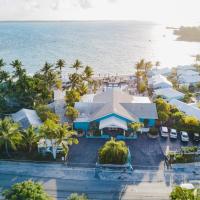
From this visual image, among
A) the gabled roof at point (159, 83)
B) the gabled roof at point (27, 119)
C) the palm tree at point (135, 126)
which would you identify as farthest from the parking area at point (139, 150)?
the gabled roof at point (159, 83)

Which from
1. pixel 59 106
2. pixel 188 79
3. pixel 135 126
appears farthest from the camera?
pixel 188 79

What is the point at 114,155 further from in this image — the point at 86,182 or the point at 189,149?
the point at 189,149

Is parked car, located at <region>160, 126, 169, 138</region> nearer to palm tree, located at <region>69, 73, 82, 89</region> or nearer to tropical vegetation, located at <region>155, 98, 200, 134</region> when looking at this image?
tropical vegetation, located at <region>155, 98, 200, 134</region>

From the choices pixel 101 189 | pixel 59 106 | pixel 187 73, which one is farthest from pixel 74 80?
pixel 101 189

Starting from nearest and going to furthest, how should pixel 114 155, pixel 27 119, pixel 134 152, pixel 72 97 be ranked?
1. pixel 114 155
2. pixel 134 152
3. pixel 27 119
4. pixel 72 97

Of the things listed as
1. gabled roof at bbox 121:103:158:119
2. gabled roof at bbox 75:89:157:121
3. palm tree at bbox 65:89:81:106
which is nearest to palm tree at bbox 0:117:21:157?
gabled roof at bbox 75:89:157:121

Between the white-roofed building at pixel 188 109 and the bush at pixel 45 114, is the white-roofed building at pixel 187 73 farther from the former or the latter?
the bush at pixel 45 114

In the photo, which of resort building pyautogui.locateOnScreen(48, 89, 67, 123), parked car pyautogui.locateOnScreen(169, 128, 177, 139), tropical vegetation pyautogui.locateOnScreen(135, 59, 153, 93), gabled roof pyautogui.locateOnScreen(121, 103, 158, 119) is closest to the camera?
parked car pyautogui.locateOnScreen(169, 128, 177, 139)
